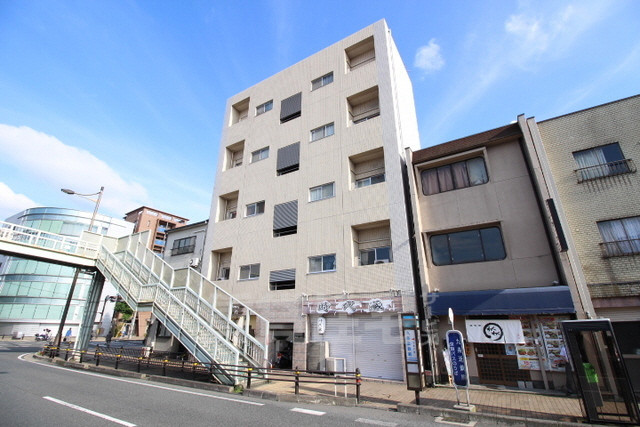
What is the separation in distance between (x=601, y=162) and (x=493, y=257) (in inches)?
224

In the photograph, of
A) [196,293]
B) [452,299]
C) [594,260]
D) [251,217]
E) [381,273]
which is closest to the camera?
[594,260]

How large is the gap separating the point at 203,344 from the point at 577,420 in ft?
40.9

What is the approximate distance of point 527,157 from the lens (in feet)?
42.5

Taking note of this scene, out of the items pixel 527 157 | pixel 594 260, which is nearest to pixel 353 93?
pixel 527 157

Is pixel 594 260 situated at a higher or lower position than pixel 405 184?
lower

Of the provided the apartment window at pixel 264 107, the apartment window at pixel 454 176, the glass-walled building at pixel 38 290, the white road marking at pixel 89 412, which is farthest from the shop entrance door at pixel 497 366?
the glass-walled building at pixel 38 290

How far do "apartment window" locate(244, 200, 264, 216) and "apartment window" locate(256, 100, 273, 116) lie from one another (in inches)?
314

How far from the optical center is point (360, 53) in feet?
66.2

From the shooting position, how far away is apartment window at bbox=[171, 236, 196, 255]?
82.1ft

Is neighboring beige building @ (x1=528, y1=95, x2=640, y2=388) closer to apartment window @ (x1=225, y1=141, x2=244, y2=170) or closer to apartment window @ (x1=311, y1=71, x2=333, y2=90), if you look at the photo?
apartment window @ (x1=311, y1=71, x2=333, y2=90)

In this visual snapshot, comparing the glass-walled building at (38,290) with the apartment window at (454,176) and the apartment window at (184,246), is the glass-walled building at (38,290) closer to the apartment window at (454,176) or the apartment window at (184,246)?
the apartment window at (184,246)

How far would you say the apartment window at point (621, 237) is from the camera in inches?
417

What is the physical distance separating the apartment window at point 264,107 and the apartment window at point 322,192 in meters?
9.21

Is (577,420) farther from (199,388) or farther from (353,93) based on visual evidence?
(353,93)
